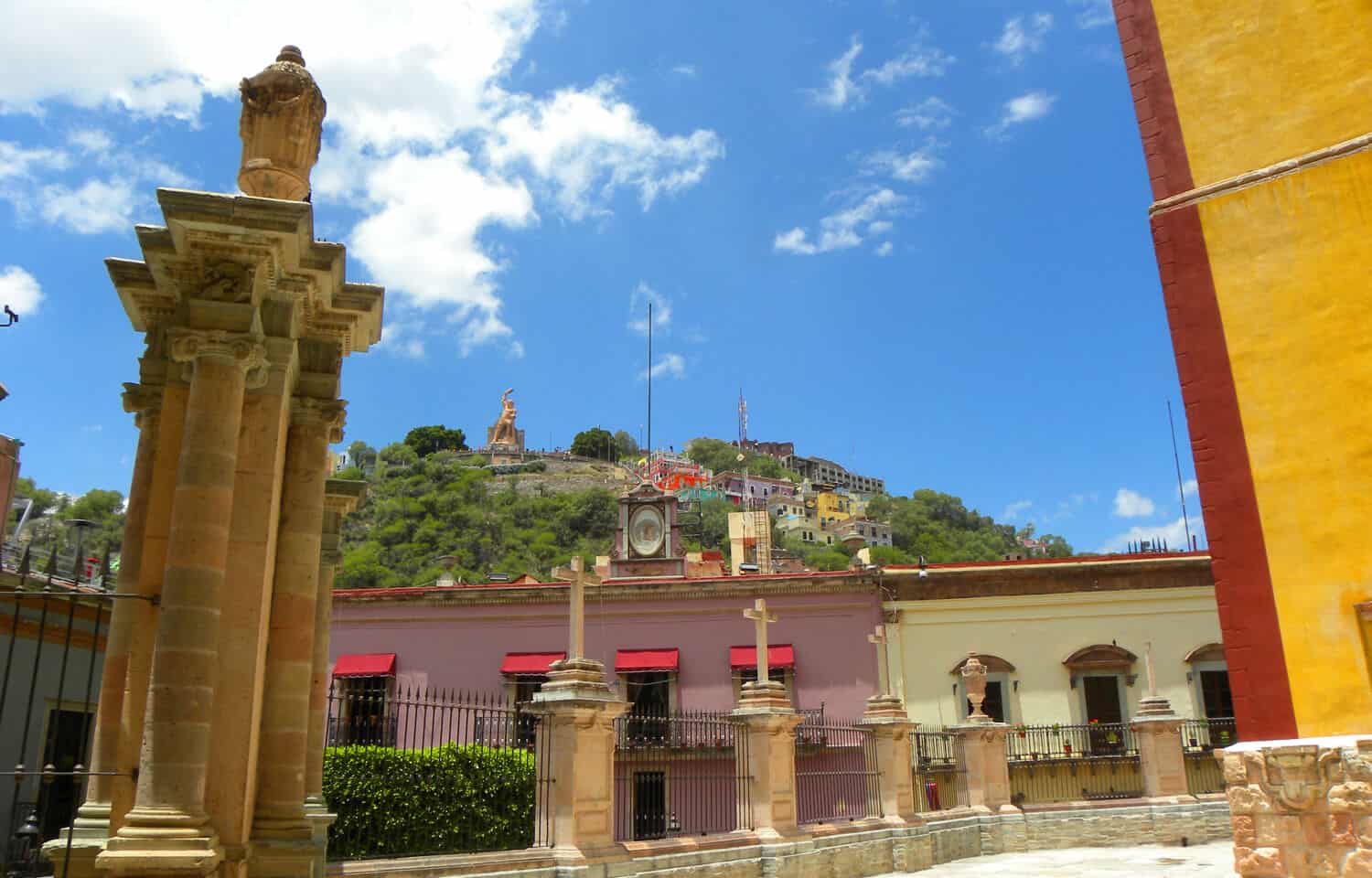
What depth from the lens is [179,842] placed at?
5.69m

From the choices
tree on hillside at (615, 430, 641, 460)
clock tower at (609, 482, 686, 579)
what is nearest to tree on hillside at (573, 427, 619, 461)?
tree on hillside at (615, 430, 641, 460)

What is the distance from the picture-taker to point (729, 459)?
166m

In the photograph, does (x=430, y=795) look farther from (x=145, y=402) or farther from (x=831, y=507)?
(x=831, y=507)

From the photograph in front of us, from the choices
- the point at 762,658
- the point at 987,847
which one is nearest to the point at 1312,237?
the point at 762,658

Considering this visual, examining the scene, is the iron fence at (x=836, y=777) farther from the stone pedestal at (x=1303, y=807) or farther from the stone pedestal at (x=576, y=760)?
the stone pedestal at (x=1303, y=807)

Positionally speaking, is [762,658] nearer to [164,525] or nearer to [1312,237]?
[1312,237]

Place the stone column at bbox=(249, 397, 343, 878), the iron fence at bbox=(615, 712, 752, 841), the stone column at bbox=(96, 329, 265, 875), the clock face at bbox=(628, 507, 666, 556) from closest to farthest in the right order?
1. the stone column at bbox=(96, 329, 265, 875)
2. the stone column at bbox=(249, 397, 343, 878)
3. the iron fence at bbox=(615, 712, 752, 841)
4. the clock face at bbox=(628, 507, 666, 556)

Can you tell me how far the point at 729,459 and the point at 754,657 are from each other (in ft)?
451

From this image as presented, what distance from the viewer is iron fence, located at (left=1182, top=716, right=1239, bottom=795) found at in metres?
24.4

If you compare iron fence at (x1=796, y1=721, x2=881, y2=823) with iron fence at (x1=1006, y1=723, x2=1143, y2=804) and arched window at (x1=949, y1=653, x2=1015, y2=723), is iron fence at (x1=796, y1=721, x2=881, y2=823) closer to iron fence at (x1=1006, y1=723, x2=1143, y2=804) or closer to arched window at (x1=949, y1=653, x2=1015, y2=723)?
arched window at (x1=949, y1=653, x2=1015, y2=723)

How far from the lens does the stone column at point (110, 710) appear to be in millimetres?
6406

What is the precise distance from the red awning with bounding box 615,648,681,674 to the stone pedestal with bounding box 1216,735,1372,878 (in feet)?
64.4

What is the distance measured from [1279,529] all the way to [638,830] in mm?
16350

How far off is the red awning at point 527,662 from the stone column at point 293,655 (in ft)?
69.9
